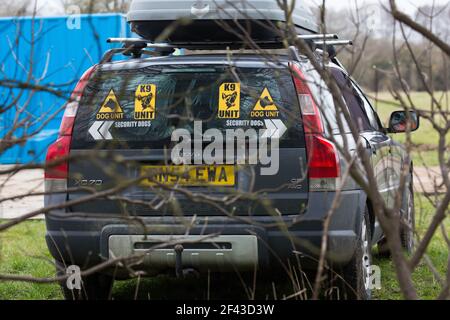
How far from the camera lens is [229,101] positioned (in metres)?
5.41

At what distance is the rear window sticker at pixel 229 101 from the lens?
5371mm

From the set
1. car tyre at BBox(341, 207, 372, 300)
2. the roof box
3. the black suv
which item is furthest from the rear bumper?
the roof box

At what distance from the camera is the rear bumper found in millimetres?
5184

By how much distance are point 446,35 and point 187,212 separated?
197 centimetres

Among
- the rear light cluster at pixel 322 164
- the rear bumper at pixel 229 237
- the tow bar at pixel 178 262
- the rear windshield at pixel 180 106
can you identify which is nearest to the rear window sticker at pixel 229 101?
the rear windshield at pixel 180 106

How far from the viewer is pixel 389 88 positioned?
3.73 metres

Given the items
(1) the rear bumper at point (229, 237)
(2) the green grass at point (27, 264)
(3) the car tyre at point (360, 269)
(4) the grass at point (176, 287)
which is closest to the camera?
(1) the rear bumper at point (229, 237)

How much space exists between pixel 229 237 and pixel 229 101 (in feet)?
2.84

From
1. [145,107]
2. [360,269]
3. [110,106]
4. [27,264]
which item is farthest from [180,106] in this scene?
[27,264]

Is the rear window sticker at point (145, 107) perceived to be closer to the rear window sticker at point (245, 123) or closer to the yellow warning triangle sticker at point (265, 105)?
the rear window sticker at point (245, 123)

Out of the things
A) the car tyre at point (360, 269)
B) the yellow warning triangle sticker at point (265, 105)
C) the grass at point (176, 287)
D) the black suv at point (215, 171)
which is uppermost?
the yellow warning triangle sticker at point (265, 105)

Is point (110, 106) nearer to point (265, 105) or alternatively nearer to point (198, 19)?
point (265, 105)
